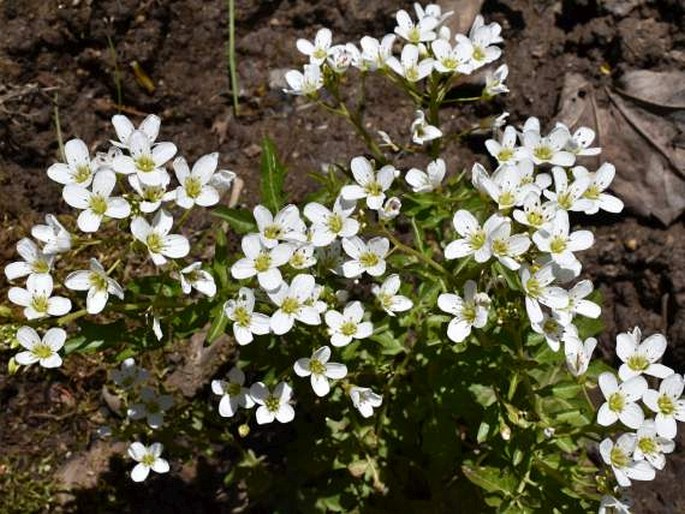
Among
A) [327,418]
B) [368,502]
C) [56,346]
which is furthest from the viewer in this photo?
[368,502]

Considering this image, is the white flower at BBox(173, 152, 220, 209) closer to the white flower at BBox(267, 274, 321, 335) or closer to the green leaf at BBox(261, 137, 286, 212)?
the green leaf at BBox(261, 137, 286, 212)

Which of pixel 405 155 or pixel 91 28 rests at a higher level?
pixel 91 28

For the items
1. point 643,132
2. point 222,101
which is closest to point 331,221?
point 222,101

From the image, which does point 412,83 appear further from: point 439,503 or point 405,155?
point 439,503

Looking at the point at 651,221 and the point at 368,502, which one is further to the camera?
→ the point at 651,221

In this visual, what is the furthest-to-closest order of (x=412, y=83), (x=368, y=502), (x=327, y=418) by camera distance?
(x=368, y=502), (x=327, y=418), (x=412, y=83)

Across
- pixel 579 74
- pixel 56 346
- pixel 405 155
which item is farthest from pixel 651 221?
pixel 56 346
